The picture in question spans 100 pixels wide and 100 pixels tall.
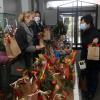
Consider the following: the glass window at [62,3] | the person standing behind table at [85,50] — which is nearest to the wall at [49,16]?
the glass window at [62,3]

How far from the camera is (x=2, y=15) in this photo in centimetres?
421

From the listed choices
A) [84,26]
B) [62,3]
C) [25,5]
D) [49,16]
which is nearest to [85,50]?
[84,26]

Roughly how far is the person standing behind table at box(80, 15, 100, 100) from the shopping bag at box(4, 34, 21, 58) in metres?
1.21

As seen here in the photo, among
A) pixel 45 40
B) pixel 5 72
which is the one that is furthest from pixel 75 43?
pixel 5 72

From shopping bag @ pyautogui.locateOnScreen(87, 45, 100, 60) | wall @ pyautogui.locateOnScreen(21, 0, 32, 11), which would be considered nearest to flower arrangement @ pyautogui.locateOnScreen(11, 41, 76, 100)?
shopping bag @ pyautogui.locateOnScreen(87, 45, 100, 60)

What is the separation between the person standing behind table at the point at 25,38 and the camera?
10.5 ft

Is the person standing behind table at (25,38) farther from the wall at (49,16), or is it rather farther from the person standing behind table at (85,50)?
the wall at (49,16)

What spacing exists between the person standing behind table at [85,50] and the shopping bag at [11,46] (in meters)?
1.21

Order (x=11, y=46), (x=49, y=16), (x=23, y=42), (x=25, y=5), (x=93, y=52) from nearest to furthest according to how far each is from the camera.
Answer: (x=11, y=46) < (x=23, y=42) < (x=93, y=52) < (x=25, y=5) < (x=49, y=16)

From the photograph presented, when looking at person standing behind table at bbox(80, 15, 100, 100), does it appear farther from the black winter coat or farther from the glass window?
the glass window

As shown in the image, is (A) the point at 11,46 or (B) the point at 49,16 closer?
(A) the point at 11,46

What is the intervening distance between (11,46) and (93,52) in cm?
133

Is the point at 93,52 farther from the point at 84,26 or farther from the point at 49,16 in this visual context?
the point at 49,16

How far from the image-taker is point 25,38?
3.24 m
